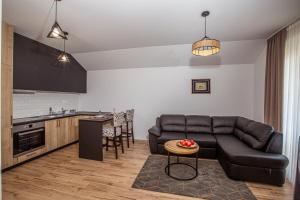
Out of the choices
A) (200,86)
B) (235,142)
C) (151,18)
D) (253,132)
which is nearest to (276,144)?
(253,132)

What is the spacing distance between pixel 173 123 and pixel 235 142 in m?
1.54

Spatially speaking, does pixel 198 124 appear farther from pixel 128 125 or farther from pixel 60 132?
pixel 60 132

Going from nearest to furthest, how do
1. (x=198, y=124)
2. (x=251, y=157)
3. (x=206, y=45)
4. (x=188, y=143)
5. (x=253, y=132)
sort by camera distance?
(x=206, y=45) < (x=251, y=157) < (x=188, y=143) < (x=253, y=132) < (x=198, y=124)

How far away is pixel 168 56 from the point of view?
4320 mm

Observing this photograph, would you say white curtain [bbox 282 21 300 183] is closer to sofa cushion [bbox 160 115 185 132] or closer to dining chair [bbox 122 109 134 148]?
sofa cushion [bbox 160 115 185 132]

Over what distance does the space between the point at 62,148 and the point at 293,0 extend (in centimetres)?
552

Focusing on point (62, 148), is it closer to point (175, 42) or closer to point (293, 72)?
point (175, 42)

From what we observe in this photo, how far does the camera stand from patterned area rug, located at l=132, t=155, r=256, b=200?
2275mm

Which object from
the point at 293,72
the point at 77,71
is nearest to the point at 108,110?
the point at 77,71

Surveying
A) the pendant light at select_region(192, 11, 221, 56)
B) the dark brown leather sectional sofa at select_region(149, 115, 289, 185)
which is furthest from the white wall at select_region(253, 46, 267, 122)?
the pendant light at select_region(192, 11, 221, 56)

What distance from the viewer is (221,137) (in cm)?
364

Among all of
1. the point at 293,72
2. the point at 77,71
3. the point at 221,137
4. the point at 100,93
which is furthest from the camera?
the point at 100,93

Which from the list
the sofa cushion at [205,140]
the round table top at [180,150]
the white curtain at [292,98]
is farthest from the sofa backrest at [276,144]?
the round table top at [180,150]

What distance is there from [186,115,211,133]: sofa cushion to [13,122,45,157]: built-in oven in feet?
11.7
